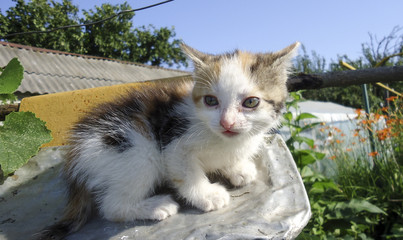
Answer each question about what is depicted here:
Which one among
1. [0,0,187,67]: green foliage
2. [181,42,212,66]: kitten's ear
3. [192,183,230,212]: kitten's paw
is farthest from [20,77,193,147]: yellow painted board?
[0,0,187,67]: green foliage

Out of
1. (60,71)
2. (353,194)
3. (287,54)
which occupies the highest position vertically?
(60,71)

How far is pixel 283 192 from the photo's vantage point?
3.53 feet

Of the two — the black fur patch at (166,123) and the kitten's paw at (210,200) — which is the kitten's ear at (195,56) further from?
the kitten's paw at (210,200)

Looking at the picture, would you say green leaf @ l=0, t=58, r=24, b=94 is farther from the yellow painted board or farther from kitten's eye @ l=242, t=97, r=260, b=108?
kitten's eye @ l=242, t=97, r=260, b=108

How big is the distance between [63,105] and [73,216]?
83 centimetres

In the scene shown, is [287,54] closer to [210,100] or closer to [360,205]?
[210,100]

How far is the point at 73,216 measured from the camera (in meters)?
1.05

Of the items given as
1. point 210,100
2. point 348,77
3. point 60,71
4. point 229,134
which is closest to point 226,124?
point 229,134

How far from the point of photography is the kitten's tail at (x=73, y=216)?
100 cm

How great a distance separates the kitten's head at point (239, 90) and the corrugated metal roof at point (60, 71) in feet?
13.6

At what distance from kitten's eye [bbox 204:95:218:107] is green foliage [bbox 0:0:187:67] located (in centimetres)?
908

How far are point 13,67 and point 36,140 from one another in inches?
12.3

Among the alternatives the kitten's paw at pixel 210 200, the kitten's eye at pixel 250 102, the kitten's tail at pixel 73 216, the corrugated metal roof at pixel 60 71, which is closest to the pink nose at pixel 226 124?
the kitten's eye at pixel 250 102

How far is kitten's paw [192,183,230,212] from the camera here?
1024 millimetres
